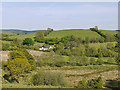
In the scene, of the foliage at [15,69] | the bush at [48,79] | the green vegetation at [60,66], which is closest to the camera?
the bush at [48,79]

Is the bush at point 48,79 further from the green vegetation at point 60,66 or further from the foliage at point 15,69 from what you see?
the foliage at point 15,69

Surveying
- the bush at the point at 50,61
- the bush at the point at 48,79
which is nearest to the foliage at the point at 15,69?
the bush at the point at 48,79

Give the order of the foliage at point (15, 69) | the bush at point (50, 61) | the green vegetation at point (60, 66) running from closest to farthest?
the green vegetation at point (60, 66), the foliage at point (15, 69), the bush at point (50, 61)

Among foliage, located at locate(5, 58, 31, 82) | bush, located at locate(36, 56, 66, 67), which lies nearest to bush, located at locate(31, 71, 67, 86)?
foliage, located at locate(5, 58, 31, 82)

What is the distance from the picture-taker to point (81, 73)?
→ 27.9 metres

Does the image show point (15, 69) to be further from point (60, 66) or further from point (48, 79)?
point (60, 66)

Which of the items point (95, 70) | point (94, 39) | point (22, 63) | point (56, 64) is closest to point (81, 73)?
point (95, 70)

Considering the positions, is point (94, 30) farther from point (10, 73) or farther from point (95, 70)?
point (10, 73)

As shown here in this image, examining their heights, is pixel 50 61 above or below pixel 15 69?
below

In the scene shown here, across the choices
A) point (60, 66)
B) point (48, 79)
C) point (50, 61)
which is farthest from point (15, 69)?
point (60, 66)

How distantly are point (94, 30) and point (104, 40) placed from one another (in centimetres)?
1656

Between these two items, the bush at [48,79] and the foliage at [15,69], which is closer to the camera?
Answer: the bush at [48,79]

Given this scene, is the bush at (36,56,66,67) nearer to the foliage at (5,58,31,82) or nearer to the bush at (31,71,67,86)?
the foliage at (5,58,31,82)

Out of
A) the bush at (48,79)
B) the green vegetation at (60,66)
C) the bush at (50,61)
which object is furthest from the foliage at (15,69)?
the bush at (50,61)
